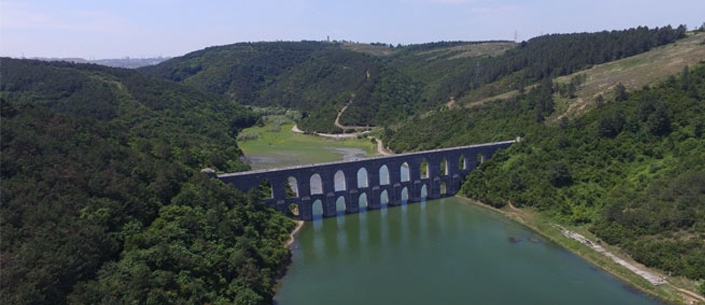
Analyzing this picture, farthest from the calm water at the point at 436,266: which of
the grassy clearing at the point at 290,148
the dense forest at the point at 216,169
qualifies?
the grassy clearing at the point at 290,148

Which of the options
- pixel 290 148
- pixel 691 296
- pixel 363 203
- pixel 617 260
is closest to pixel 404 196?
pixel 363 203

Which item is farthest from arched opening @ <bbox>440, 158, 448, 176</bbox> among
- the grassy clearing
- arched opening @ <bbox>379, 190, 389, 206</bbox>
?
the grassy clearing

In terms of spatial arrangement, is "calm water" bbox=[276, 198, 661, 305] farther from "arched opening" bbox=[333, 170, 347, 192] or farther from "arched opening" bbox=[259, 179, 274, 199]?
"arched opening" bbox=[333, 170, 347, 192]

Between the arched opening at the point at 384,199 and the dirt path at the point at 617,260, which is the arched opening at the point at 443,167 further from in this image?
the dirt path at the point at 617,260

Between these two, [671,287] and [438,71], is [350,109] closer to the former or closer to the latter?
[438,71]

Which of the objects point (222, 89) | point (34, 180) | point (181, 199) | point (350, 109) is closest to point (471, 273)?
point (181, 199)

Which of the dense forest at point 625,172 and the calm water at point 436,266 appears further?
the dense forest at point 625,172
